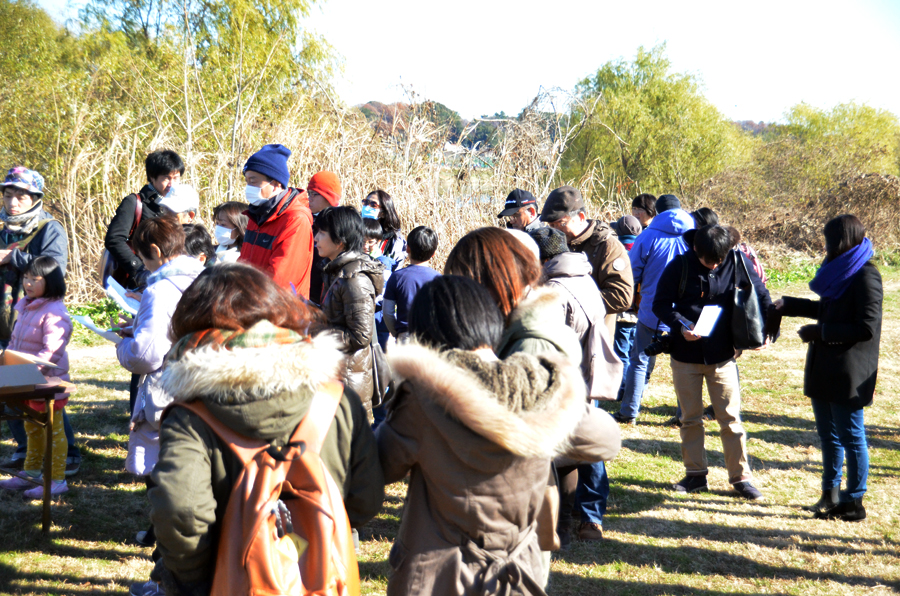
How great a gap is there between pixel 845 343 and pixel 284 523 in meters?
3.73

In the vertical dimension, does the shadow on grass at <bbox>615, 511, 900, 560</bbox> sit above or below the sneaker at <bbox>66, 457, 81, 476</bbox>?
below

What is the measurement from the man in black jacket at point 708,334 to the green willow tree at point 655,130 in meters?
23.8

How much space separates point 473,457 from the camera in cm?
162

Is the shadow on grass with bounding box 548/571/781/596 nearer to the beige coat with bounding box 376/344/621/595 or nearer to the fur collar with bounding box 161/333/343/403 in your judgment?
the beige coat with bounding box 376/344/621/595

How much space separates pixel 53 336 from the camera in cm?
418

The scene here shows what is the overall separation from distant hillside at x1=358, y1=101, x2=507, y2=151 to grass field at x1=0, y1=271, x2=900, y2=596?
516 centimetres

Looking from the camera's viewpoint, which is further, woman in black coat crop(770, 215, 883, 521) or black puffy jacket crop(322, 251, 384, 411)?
woman in black coat crop(770, 215, 883, 521)

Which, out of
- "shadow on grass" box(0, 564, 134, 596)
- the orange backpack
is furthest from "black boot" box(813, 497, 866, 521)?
"shadow on grass" box(0, 564, 134, 596)

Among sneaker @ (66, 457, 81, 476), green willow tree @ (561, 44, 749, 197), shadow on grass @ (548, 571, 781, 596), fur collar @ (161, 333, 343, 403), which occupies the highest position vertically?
green willow tree @ (561, 44, 749, 197)

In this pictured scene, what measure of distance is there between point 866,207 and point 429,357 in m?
23.8

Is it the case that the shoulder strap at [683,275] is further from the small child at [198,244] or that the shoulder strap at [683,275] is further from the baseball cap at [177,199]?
the baseball cap at [177,199]

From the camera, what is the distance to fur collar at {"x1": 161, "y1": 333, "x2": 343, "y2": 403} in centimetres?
152

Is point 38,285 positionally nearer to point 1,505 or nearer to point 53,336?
point 53,336

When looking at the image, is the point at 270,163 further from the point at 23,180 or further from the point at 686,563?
the point at 686,563
